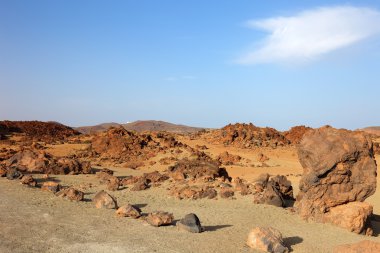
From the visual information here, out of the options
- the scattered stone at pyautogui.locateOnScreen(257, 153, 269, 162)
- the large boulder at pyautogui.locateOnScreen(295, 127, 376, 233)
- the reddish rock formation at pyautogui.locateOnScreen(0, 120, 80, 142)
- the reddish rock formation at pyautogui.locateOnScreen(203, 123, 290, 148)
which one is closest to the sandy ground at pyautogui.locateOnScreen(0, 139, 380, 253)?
the large boulder at pyautogui.locateOnScreen(295, 127, 376, 233)

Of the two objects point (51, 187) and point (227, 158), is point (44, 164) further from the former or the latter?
point (227, 158)

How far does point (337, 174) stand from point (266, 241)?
3756 mm

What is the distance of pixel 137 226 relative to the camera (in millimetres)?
9031

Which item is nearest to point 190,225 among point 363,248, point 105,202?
point 105,202

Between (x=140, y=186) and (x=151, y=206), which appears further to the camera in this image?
(x=140, y=186)

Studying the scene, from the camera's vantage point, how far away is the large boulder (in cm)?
1067

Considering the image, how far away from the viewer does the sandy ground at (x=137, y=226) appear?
25.4 ft

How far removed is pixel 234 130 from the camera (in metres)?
28.7

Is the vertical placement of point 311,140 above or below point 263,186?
above

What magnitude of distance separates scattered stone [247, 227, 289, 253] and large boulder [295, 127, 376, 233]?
285 centimetres

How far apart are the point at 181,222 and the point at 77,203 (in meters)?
3.36

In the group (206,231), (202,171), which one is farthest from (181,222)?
(202,171)

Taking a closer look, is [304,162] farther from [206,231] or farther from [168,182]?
[168,182]

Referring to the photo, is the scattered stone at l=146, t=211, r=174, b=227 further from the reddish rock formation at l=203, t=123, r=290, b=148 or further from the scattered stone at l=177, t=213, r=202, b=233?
the reddish rock formation at l=203, t=123, r=290, b=148
